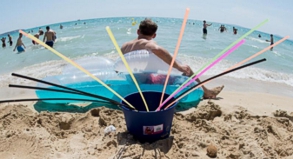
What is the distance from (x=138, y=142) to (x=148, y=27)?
1.50 metres

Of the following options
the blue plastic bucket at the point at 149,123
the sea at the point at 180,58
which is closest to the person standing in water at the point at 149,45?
the sea at the point at 180,58

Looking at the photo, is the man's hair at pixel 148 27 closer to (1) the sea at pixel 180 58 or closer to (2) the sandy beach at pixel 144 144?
(1) the sea at pixel 180 58

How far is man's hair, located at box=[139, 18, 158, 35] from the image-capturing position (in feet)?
9.20

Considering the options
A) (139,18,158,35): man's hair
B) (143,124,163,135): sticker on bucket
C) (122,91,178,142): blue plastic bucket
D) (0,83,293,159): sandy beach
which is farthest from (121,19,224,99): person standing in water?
(143,124,163,135): sticker on bucket

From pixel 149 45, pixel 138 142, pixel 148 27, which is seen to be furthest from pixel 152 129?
pixel 148 27

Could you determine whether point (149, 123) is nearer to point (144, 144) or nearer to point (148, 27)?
point (144, 144)

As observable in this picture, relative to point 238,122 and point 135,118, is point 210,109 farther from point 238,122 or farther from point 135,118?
point 135,118

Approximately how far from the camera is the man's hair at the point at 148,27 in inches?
110

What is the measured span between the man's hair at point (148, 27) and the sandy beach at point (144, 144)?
1086mm

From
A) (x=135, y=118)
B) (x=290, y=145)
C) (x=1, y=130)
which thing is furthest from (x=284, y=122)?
(x=1, y=130)

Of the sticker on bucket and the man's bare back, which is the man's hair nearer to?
the man's bare back

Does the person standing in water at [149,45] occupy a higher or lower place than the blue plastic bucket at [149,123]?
higher

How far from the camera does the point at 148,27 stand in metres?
2.82

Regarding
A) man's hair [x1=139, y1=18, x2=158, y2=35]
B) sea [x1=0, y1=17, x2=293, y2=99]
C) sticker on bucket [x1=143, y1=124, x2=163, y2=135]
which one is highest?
man's hair [x1=139, y1=18, x2=158, y2=35]
